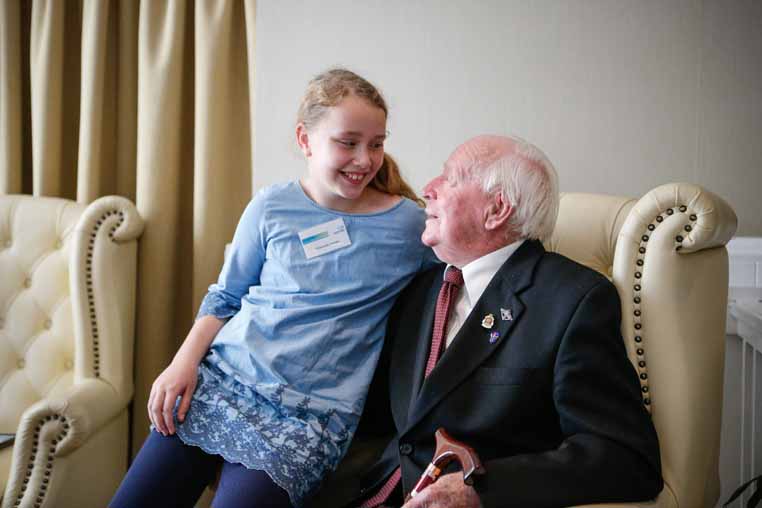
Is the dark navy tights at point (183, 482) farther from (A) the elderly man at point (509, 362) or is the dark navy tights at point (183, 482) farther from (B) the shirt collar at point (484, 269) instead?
(B) the shirt collar at point (484, 269)

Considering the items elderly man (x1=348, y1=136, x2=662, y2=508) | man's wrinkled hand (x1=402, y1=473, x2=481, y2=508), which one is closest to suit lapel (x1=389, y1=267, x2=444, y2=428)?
elderly man (x1=348, y1=136, x2=662, y2=508)

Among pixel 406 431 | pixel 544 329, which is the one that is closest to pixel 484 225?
pixel 544 329

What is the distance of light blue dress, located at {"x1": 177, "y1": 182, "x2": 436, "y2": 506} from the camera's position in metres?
1.49

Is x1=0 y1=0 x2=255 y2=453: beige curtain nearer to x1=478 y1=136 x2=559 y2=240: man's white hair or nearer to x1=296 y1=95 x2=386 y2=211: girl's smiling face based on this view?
x1=296 y1=95 x2=386 y2=211: girl's smiling face

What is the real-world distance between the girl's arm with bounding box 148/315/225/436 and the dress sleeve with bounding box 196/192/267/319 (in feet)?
0.38

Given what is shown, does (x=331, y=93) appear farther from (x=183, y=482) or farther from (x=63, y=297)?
(x=63, y=297)

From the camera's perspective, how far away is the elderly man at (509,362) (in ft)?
4.10

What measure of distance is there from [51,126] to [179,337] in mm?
991

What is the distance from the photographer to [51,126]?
8.76ft

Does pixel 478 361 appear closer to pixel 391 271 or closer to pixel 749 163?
pixel 391 271

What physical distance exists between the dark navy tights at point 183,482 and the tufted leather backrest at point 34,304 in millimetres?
964

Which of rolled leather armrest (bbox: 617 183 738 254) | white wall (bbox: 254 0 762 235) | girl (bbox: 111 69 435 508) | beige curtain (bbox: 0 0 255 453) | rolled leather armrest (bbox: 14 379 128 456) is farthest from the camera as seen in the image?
beige curtain (bbox: 0 0 255 453)

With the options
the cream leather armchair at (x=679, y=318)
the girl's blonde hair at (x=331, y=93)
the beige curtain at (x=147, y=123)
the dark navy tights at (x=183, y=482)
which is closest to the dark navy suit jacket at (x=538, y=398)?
the cream leather armchair at (x=679, y=318)

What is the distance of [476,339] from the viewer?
1.40 m
